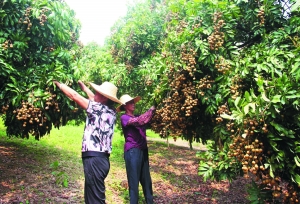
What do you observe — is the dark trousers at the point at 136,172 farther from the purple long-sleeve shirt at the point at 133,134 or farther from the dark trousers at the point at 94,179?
the dark trousers at the point at 94,179

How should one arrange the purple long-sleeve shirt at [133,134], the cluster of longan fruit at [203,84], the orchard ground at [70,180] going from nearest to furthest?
the cluster of longan fruit at [203,84] < the purple long-sleeve shirt at [133,134] < the orchard ground at [70,180]

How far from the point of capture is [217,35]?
3.28 metres

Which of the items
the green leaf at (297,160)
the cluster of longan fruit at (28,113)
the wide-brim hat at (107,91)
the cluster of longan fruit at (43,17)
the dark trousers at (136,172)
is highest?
the cluster of longan fruit at (43,17)

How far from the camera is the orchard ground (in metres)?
4.82

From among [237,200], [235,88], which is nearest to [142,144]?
[235,88]

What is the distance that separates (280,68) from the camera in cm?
289

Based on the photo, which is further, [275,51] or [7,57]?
[7,57]

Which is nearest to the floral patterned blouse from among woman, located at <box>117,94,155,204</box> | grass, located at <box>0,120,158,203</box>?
woman, located at <box>117,94,155,204</box>

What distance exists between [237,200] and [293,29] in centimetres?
392

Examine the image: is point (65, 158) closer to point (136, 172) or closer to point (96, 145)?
point (136, 172)

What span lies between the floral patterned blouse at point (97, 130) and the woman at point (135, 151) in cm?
67

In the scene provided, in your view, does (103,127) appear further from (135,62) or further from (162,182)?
(135,62)

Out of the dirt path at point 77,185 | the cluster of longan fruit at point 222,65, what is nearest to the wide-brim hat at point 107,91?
the cluster of longan fruit at point 222,65

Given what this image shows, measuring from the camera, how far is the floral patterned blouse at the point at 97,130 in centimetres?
281
